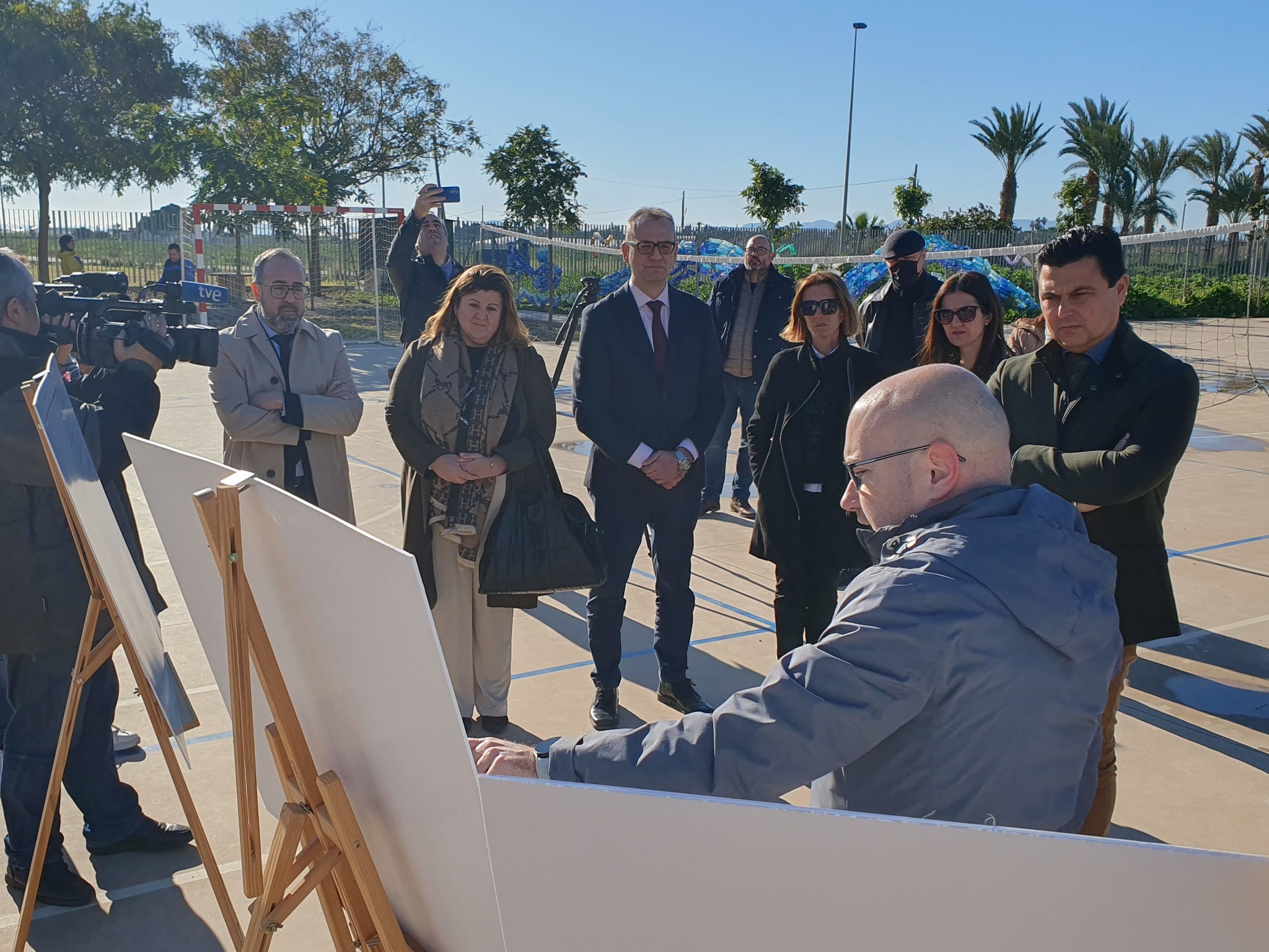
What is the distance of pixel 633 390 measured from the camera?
4137mm

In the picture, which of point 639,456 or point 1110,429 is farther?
point 639,456

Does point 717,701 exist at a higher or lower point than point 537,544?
lower

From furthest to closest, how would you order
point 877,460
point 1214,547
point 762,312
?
point 762,312
point 1214,547
point 877,460

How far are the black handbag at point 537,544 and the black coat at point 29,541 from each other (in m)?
1.38

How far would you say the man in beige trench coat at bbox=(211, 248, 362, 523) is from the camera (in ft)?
13.1

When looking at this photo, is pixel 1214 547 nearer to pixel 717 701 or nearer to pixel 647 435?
pixel 717 701

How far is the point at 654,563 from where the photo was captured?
4172mm

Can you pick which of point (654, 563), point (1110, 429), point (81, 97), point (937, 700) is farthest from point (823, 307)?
point (81, 97)

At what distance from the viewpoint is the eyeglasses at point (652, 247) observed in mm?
4152

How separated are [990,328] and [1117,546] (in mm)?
1611

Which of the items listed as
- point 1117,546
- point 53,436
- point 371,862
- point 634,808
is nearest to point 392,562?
point 634,808

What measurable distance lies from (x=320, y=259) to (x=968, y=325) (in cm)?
2040

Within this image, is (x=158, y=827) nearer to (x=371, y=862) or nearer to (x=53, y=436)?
(x=53, y=436)

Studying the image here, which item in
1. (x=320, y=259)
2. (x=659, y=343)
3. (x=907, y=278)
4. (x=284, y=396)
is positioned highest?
(x=320, y=259)
